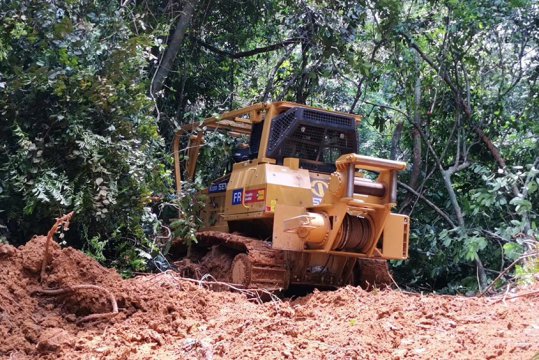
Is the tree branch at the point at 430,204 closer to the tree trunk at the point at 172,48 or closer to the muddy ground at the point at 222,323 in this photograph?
the tree trunk at the point at 172,48

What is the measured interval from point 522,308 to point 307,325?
5.11 feet

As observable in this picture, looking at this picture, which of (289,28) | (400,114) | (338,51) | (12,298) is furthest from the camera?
(400,114)

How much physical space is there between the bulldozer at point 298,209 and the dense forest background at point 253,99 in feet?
2.51

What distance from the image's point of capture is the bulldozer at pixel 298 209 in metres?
8.48

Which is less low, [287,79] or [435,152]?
[287,79]

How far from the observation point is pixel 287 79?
14375mm

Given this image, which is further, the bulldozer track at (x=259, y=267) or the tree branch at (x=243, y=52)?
the tree branch at (x=243, y=52)

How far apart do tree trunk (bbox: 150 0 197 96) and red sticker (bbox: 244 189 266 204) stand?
8.20 feet

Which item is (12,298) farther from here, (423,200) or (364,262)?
(423,200)

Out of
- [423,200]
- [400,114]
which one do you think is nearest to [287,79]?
[400,114]

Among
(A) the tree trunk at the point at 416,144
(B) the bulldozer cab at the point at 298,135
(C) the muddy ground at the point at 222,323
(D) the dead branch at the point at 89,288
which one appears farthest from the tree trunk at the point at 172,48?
(D) the dead branch at the point at 89,288

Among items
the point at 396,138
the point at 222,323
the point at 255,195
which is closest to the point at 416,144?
the point at 396,138

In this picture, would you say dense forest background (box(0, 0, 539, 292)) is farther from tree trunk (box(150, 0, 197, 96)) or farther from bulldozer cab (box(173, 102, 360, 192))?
bulldozer cab (box(173, 102, 360, 192))

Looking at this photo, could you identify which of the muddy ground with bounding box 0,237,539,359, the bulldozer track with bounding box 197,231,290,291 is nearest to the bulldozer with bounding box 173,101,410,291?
the bulldozer track with bounding box 197,231,290,291
